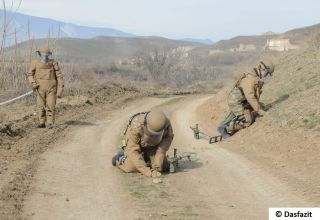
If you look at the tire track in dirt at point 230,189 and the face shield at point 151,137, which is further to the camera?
the face shield at point 151,137

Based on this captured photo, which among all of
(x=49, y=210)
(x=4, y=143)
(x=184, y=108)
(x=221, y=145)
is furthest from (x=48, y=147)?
(x=184, y=108)

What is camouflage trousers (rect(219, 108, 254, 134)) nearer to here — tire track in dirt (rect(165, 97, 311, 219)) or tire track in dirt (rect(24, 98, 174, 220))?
tire track in dirt (rect(165, 97, 311, 219))

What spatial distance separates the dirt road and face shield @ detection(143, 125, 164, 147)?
2.15ft

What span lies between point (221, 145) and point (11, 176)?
6009 mm

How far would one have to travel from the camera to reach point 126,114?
21.7m

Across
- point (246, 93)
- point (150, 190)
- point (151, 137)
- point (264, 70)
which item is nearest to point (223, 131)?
point (246, 93)

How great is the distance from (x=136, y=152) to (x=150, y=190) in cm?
100

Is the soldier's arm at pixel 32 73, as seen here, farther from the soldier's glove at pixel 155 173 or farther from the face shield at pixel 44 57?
the soldier's glove at pixel 155 173

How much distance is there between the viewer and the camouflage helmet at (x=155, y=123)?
29.7 feet

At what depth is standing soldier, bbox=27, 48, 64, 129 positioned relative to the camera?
49.4ft

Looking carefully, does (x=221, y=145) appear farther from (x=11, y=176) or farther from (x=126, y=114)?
(x=126, y=114)
